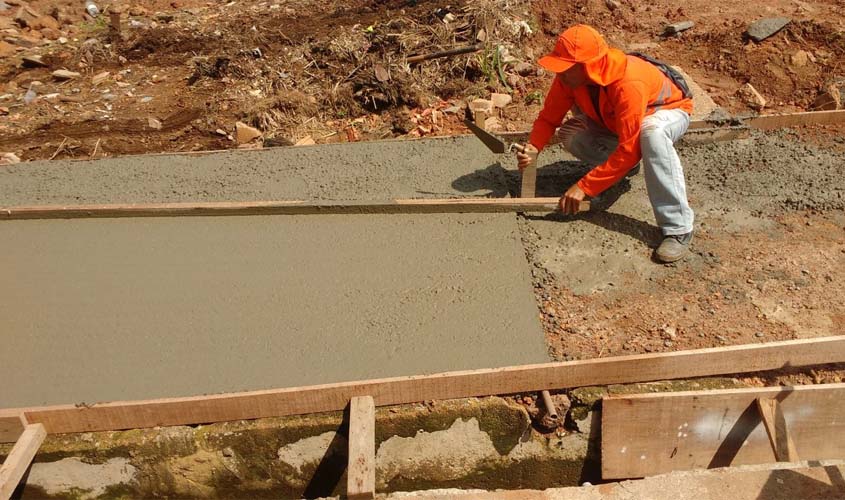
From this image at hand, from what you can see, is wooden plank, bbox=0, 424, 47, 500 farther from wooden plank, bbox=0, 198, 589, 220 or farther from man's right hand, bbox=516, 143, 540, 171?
man's right hand, bbox=516, 143, 540, 171

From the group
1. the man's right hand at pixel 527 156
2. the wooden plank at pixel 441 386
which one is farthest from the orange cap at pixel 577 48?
the wooden plank at pixel 441 386

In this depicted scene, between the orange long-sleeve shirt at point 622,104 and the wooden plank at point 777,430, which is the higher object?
the orange long-sleeve shirt at point 622,104

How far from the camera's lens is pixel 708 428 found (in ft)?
9.30

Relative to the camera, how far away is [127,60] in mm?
7664

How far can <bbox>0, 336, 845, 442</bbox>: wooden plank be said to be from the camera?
2.73m

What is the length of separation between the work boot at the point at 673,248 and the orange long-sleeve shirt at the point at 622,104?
46 cm

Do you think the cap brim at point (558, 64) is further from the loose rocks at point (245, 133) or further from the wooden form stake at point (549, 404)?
the loose rocks at point (245, 133)

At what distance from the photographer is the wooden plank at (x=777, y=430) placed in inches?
103

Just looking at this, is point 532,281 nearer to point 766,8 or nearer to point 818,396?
point 818,396

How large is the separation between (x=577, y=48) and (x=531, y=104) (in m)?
2.72

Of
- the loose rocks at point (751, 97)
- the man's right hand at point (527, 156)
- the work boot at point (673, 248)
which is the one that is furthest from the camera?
the loose rocks at point (751, 97)

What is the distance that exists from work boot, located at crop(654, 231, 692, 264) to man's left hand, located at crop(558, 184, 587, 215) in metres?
0.52

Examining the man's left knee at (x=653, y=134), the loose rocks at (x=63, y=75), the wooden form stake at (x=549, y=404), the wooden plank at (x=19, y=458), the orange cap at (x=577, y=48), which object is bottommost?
the wooden form stake at (x=549, y=404)

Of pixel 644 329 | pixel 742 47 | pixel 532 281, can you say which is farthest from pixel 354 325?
pixel 742 47
